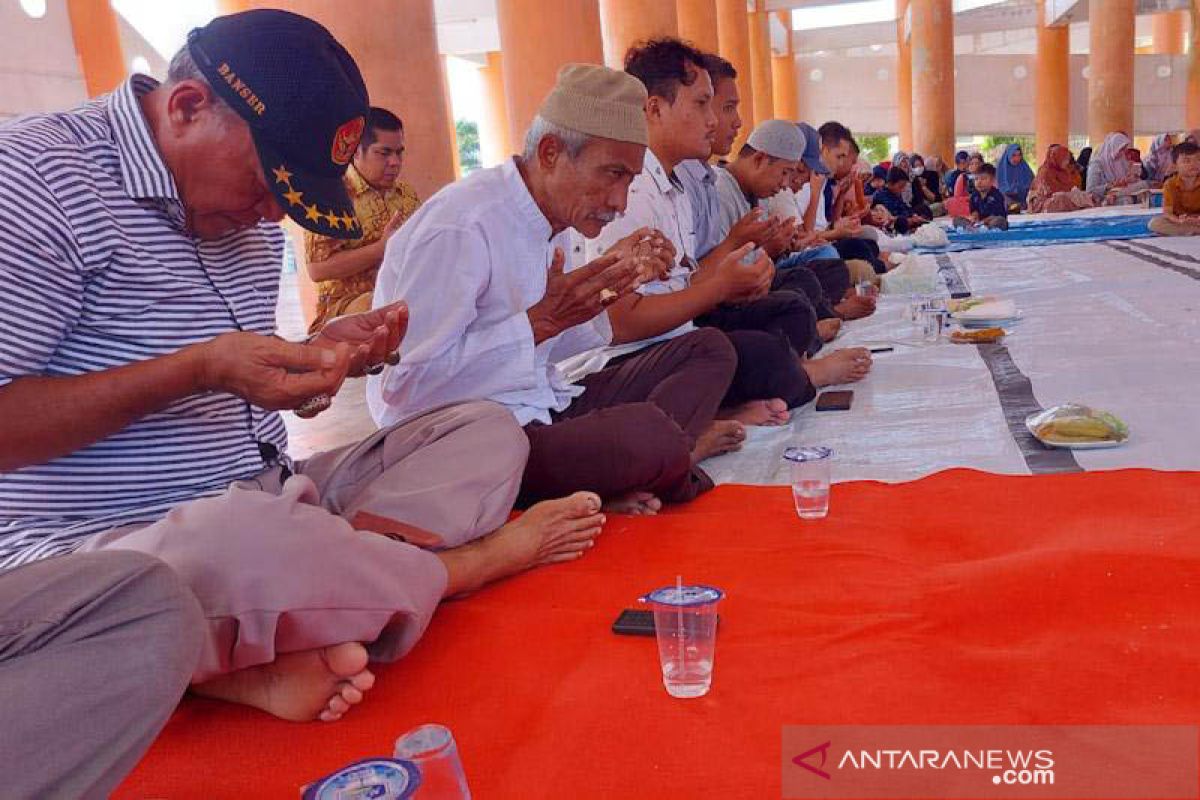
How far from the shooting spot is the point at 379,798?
987mm

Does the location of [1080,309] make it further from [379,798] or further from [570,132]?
[379,798]

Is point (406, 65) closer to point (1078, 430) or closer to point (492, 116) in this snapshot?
point (1078, 430)

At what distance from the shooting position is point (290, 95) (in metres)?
1.45

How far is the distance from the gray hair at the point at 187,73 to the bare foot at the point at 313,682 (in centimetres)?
80

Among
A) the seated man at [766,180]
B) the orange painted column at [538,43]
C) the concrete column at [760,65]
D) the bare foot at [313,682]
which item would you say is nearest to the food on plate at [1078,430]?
the seated man at [766,180]

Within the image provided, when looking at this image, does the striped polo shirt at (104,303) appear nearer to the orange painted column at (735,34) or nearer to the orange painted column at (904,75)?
the orange painted column at (735,34)

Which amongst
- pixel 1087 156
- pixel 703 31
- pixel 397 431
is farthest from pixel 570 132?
pixel 1087 156

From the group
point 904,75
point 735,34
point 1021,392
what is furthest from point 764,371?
point 904,75

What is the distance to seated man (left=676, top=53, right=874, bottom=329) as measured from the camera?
342 centimetres

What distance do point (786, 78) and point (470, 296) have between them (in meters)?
24.5

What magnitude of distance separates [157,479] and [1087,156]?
15.4m

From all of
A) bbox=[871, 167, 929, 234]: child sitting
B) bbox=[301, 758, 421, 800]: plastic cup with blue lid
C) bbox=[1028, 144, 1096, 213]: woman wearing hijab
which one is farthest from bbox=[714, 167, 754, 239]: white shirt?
bbox=[1028, 144, 1096, 213]: woman wearing hijab

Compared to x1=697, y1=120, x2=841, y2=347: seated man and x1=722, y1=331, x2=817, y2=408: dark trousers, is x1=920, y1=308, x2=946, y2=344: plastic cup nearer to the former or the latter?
x1=697, y1=120, x2=841, y2=347: seated man

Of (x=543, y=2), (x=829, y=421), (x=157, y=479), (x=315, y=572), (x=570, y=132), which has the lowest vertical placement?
(x=829, y=421)
